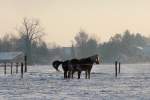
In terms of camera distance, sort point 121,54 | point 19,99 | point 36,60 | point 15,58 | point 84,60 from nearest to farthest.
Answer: point 19,99
point 84,60
point 15,58
point 36,60
point 121,54

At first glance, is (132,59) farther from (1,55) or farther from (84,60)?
(84,60)

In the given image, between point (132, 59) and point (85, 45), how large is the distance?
1770 cm

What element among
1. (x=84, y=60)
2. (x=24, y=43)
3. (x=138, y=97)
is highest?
(x=24, y=43)

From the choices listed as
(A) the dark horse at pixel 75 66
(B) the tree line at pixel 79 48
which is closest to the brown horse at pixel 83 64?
A: (A) the dark horse at pixel 75 66

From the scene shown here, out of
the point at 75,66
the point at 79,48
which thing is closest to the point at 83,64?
the point at 75,66

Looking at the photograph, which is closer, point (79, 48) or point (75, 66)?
point (75, 66)

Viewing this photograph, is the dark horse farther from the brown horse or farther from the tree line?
the tree line

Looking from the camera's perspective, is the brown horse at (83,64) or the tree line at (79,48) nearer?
the brown horse at (83,64)

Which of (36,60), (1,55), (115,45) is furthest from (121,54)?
(1,55)

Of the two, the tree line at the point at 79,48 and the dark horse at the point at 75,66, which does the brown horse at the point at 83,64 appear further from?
the tree line at the point at 79,48

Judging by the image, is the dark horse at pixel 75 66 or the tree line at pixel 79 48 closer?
the dark horse at pixel 75 66

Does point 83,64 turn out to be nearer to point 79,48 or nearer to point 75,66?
point 75,66

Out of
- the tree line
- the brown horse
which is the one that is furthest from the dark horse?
the tree line

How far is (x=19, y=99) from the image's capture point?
16828 millimetres
